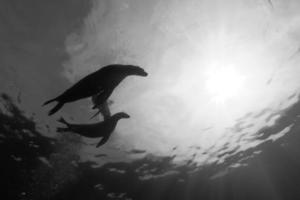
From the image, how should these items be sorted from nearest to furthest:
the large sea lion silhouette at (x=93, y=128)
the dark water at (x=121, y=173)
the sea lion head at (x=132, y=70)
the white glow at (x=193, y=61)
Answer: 1. the sea lion head at (x=132, y=70)
2. the large sea lion silhouette at (x=93, y=128)
3. the white glow at (x=193, y=61)
4. the dark water at (x=121, y=173)

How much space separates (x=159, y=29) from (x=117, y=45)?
155cm

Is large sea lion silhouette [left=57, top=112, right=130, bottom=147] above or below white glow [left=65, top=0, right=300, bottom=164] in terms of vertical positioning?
below

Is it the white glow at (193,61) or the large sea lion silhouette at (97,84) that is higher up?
the white glow at (193,61)

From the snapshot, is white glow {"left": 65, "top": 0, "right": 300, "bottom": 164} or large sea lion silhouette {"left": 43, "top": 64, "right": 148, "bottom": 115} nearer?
large sea lion silhouette {"left": 43, "top": 64, "right": 148, "bottom": 115}

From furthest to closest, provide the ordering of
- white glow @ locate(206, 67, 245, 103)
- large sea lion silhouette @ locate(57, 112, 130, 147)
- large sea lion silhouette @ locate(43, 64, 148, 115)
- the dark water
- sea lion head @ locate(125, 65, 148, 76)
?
the dark water
white glow @ locate(206, 67, 245, 103)
large sea lion silhouette @ locate(57, 112, 130, 147)
sea lion head @ locate(125, 65, 148, 76)
large sea lion silhouette @ locate(43, 64, 148, 115)

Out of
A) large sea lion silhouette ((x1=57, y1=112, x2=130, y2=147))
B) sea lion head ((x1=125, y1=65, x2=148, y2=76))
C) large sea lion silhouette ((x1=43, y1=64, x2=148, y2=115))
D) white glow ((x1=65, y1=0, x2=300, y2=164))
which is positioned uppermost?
white glow ((x1=65, y1=0, x2=300, y2=164))

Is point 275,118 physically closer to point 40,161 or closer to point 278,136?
point 278,136

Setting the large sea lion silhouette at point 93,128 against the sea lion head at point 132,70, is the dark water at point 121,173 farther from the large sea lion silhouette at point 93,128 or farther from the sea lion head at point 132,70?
the sea lion head at point 132,70

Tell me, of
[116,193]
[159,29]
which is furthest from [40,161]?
[159,29]

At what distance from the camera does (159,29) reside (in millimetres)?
9594

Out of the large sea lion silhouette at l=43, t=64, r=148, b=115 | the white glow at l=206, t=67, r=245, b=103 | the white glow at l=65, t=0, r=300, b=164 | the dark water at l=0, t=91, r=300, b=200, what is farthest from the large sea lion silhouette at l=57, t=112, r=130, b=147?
the dark water at l=0, t=91, r=300, b=200

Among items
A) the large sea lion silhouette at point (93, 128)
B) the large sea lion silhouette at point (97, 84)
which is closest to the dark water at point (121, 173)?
the large sea lion silhouette at point (93, 128)

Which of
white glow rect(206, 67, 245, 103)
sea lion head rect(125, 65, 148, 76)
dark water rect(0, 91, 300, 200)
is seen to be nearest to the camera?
sea lion head rect(125, 65, 148, 76)

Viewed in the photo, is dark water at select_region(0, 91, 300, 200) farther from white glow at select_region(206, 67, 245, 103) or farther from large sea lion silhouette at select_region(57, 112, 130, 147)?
large sea lion silhouette at select_region(57, 112, 130, 147)
